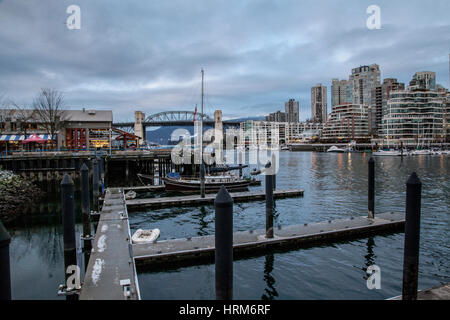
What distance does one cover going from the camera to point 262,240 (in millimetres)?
17453

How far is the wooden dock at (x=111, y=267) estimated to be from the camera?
10.8 m

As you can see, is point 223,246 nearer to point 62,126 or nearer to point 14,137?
point 14,137

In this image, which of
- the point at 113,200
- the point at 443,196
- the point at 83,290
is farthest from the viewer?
the point at 443,196

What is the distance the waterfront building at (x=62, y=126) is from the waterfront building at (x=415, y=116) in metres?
152

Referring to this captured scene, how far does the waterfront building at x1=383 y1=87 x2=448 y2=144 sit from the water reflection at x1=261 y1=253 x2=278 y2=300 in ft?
569

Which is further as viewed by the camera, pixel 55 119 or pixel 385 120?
pixel 385 120

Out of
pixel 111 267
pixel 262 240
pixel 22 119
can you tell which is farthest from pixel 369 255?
pixel 22 119

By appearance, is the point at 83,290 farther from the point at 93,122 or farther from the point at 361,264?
the point at 93,122

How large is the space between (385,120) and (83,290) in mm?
190256

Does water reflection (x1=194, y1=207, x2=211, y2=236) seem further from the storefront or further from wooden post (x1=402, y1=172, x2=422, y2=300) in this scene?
the storefront

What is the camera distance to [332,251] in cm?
1764

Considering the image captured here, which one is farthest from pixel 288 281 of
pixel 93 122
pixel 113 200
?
pixel 93 122

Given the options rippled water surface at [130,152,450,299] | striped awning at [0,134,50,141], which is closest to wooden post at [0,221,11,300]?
rippled water surface at [130,152,450,299]

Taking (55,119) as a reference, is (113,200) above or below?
below
